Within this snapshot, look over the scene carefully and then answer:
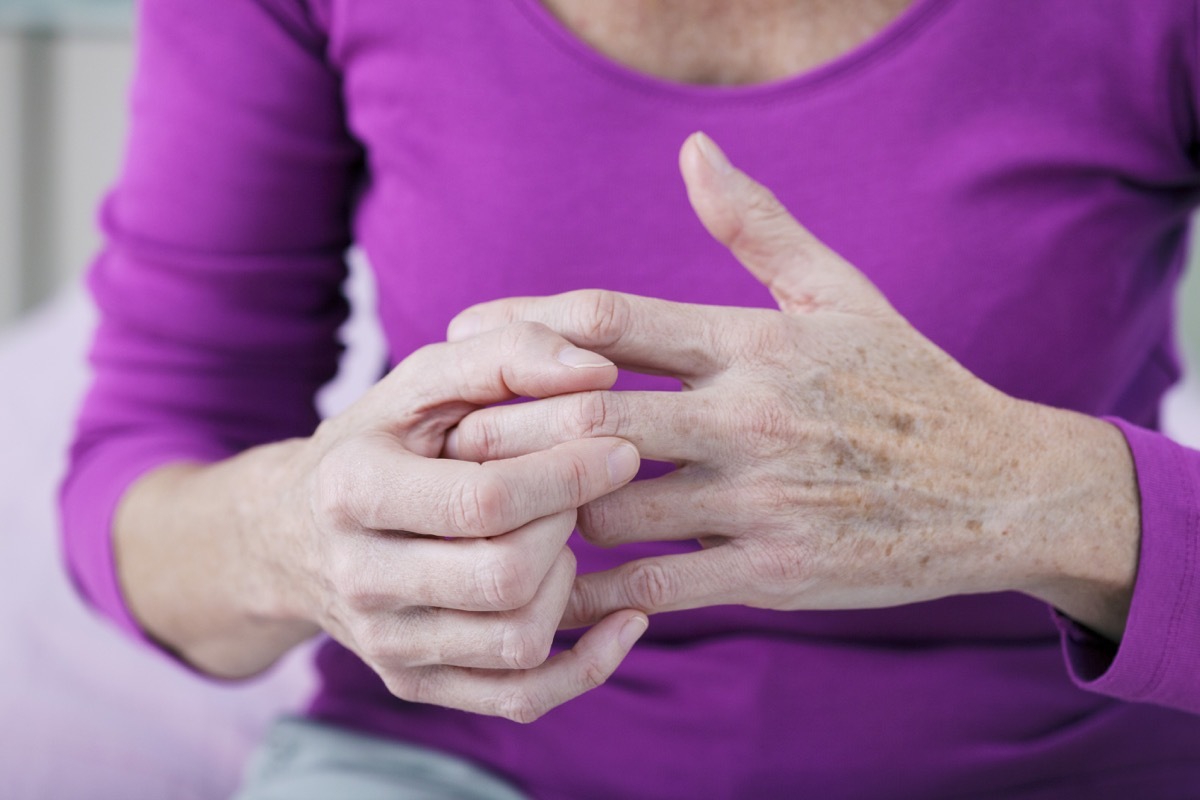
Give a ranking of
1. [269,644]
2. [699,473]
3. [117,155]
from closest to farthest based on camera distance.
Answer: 1. [699,473]
2. [269,644]
3. [117,155]

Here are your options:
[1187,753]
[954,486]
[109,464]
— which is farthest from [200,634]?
[1187,753]

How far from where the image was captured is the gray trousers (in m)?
0.75

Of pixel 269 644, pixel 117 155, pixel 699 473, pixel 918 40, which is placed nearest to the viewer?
pixel 699 473

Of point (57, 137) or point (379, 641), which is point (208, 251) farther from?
point (57, 137)

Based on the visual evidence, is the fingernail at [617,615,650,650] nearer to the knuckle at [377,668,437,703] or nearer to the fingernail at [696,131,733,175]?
the knuckle at [377,668,437,703]

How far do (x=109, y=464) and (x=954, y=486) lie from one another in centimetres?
62

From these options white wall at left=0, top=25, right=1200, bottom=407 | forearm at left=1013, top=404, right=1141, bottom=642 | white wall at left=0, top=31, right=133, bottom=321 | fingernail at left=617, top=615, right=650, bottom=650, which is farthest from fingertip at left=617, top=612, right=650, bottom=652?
white wall at left=0, top=31, right=133, bottom=321

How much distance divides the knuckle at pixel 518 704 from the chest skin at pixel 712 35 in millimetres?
376

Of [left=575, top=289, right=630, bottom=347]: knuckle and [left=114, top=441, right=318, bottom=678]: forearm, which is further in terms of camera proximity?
[left=114, top=441, right=318, bottom=678]: forearm

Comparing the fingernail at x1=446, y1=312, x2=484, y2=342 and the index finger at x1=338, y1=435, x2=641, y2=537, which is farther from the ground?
the fingernail at x1=446, y1=312, x2=484, y2=342

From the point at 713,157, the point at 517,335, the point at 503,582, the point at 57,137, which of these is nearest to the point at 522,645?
the point at 503,582

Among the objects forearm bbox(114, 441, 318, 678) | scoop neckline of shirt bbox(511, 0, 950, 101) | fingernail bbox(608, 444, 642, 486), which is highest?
scoop neckline of shirt bbox(511, 0, 950, 101)

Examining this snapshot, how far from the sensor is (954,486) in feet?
1.88

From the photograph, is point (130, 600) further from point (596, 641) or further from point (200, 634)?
point (596, 641)
